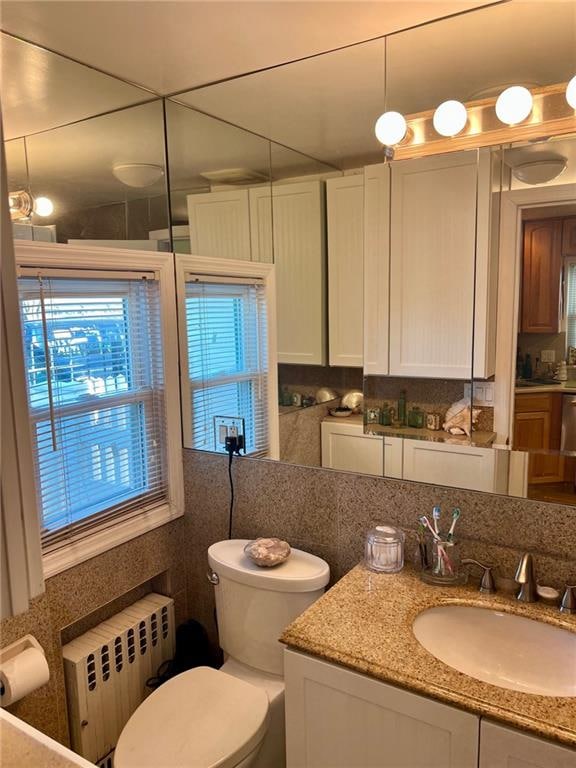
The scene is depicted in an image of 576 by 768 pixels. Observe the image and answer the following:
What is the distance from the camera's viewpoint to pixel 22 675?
1.52 metres

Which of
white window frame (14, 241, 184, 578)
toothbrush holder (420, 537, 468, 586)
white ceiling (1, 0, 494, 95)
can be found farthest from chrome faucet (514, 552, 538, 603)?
white ceiling (1, 0, 494, 95)

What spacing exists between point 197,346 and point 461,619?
1.37m

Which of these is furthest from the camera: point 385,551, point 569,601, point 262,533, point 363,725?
point 262,533

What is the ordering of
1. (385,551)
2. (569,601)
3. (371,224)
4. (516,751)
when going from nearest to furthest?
(516,751), (569,601), (385,551), (371,224)

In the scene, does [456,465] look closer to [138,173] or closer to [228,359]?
[228,359]

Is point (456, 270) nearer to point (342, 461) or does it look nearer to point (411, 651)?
point (342, 461)

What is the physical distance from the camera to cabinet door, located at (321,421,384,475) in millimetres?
1773

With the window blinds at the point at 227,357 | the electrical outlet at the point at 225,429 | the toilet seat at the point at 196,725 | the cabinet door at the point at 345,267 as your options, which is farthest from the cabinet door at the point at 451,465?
the toilet seat at the point at 196,725

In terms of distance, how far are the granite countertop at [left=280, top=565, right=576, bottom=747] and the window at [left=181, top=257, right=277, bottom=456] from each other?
0.67 metres

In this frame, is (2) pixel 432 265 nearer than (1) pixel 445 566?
No

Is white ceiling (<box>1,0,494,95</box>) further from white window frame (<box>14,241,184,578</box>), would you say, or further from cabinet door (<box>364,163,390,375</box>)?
white window frame (<box>14,241,184,578</box>)

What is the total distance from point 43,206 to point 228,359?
0.85 metres

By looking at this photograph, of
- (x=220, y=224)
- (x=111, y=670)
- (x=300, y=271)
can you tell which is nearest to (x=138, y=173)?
(x=220, y=224)

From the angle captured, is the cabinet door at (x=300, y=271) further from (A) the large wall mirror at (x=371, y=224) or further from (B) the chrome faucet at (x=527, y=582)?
(B) the chrome faucet at (x=527, y=582)
